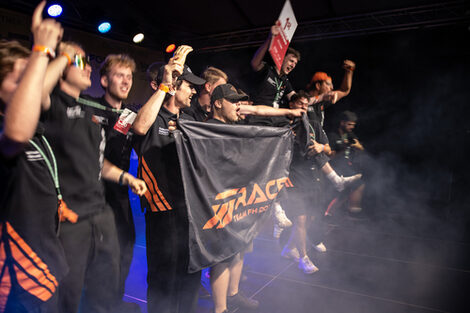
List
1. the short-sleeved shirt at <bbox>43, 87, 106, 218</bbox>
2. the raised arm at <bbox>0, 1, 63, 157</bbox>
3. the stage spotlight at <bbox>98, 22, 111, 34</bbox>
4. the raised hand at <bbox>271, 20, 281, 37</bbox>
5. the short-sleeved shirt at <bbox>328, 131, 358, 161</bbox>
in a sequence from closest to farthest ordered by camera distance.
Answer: the raised arm at <bbox>0, 1, 63, 157</bbox>
the short-sleeved shirt at <bbox>43, 87, 106, 218</bbox>
the raised hand at <bbox>271, 20, 281, 37</bbox>
the short-sleeved shirt at <bbox>328, 131, 358, 161</bbox>
the stage spotlight at <bbox>98, 22, 111, 34</bbox>

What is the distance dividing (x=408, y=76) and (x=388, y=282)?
Result: 17.7 feet

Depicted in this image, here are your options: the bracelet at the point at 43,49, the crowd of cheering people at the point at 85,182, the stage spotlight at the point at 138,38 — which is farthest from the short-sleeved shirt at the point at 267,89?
the stage spotlight at the point at 138,38

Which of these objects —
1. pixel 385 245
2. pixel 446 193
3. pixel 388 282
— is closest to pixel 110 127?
pixel 388 282

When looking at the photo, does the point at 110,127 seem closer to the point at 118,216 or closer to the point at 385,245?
the point at 118,216

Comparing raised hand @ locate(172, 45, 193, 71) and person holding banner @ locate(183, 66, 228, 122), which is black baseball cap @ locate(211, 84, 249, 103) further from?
raised hand @ locate(172, 45, 193, 71)

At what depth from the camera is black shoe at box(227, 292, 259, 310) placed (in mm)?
2916

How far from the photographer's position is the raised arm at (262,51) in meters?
2.84

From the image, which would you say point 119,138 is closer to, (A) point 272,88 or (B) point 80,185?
(B) point 80,185

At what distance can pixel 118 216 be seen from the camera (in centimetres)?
217

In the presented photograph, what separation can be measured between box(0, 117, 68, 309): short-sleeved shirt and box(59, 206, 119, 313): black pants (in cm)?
14

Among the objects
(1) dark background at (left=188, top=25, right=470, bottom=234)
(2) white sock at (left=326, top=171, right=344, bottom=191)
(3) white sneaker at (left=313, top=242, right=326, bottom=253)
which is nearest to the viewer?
(2) white sock at (left=326, top=171, right=344, bottom=191)

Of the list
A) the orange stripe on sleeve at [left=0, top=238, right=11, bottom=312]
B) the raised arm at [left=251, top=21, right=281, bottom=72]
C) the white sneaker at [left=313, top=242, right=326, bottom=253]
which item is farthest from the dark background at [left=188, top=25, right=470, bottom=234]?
the orange stripe on sleeve at [left=0, top=238, right=11, bottom=312]

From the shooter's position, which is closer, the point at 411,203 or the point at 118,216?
the point at 118,216

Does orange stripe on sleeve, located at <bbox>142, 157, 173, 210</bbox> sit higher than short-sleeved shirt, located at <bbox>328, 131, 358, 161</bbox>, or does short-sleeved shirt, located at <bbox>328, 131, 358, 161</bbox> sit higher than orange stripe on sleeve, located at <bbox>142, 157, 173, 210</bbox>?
short-sleeved shirt, located at <bbox>328, 131, 358, 161</bbox>
